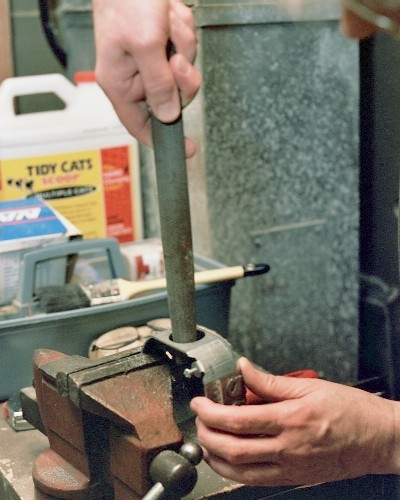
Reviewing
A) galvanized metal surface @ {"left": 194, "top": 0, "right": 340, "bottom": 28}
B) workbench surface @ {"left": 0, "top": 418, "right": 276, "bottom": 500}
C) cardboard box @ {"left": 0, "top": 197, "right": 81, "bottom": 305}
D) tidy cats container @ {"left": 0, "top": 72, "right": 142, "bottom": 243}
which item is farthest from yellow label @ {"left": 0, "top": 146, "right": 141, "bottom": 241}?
workbench surface @ {"left": 0, "top": 418, "right": 276, "bottom": 500}

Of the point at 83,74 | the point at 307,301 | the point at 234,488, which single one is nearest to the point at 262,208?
the point at 307,301

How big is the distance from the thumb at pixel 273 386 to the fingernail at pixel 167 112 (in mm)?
241

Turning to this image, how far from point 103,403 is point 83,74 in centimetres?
90

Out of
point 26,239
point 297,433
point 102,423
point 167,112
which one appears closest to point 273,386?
point 297,433

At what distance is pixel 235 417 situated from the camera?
0.72 m

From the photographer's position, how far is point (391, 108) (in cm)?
153

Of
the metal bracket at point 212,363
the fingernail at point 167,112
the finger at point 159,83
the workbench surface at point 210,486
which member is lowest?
the workbench surface at point 210,486

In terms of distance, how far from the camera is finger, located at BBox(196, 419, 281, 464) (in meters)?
0.74

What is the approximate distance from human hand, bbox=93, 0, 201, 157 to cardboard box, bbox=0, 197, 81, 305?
42cm

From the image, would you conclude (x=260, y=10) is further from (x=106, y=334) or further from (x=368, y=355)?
(x=368, y=355)

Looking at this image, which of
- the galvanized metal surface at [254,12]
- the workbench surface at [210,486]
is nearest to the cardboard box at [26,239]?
the workbench surface at [210,486]

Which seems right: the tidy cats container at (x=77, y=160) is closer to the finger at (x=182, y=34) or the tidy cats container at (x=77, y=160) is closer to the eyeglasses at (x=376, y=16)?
the finger at (x=182, y=34)

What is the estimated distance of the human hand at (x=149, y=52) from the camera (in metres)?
0.72

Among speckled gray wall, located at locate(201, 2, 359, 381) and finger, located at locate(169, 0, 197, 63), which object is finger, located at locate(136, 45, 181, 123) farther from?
speckled gray wall, located at locate(201, 2, 359, 381)
